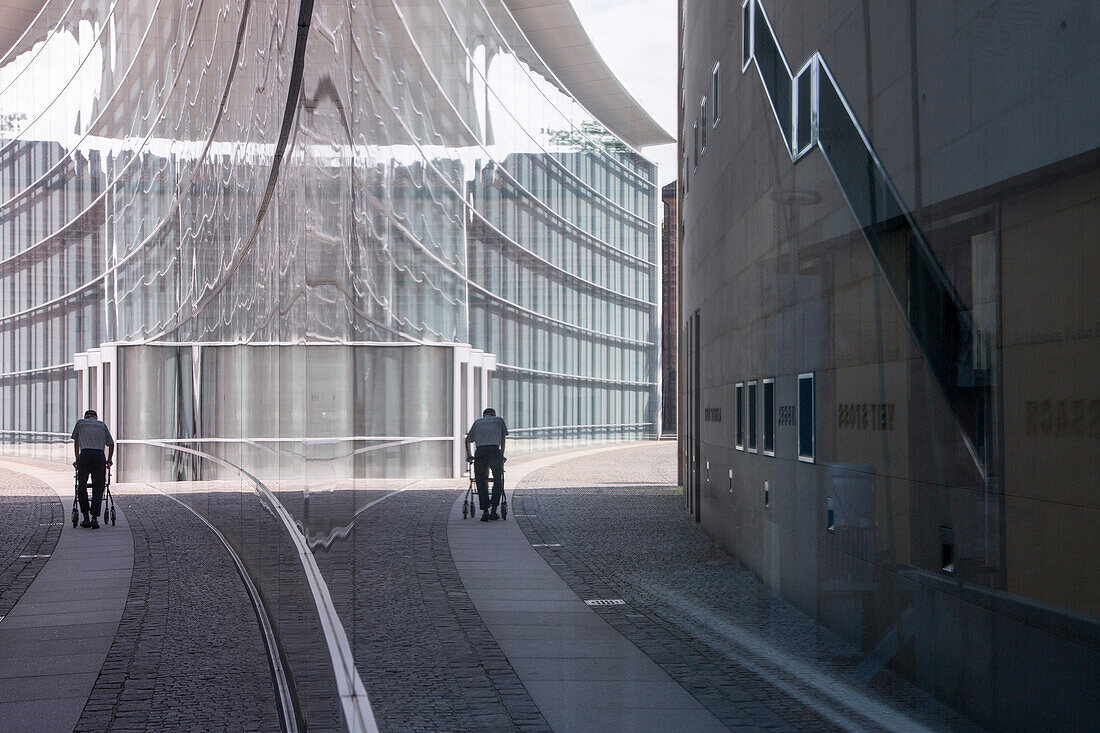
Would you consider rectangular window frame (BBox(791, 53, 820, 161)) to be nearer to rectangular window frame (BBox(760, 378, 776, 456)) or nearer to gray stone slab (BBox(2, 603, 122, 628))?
rectangular window frame (BBox(760, 378, 776, 456))

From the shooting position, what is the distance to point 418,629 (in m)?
1.89

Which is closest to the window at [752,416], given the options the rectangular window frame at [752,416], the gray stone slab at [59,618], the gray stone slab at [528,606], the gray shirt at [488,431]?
the rectangular window frame at [752,416]

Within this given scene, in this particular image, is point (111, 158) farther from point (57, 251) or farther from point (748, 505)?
point (748, 505)

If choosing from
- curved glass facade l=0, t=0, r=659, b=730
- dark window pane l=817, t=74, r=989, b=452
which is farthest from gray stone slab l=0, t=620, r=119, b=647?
dark window pane l=817, t=74, r=989, b=452

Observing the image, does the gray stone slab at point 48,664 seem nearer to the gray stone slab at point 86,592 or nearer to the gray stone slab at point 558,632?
the gray stone slab at point 86,592

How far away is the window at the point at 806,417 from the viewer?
1.18m

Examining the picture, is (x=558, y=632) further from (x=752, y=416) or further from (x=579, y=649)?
(x=752, y=416)

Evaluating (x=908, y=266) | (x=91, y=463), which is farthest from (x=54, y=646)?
(x=91, y=463)

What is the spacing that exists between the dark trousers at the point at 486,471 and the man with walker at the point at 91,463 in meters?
9.11

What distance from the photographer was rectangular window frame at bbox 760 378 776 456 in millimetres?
1260

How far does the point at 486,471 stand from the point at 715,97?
710 millimetres

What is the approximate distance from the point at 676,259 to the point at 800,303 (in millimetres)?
515

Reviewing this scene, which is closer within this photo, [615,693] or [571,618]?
[615,693]

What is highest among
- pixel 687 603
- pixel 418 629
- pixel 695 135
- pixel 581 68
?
pixel 581 68
